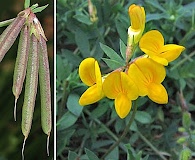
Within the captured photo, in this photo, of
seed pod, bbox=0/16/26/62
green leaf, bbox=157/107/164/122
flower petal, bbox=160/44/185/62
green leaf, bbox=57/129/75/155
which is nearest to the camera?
seed pod, bbox=0/16/26/62

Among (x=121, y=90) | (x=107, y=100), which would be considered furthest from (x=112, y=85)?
(x=107, y=100)

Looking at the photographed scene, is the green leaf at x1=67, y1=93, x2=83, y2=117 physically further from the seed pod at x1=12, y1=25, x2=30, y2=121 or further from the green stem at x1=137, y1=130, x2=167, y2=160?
the seed pod at x1=12, y1=25, x2=30, y2=121

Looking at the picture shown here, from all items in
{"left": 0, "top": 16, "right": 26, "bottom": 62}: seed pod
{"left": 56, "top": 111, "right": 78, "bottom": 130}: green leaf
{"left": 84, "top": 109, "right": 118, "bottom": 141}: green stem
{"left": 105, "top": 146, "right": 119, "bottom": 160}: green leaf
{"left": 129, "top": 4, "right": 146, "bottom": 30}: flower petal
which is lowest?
{"left": 105, "top": 146, "right": 119, "bottom": 160}: green leaf

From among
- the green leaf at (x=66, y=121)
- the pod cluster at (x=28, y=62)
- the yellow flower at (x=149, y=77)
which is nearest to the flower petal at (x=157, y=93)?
the yellow flower at (x=149, y=77)

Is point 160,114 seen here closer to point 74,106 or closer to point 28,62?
point 74,106

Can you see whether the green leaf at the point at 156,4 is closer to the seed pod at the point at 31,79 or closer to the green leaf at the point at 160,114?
the green leaf at the point at 160,114

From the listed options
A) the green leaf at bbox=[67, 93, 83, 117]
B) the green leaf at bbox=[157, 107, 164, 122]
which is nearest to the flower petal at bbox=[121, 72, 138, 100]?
the green leaf at bbox=[67, 93, 83, 117]
